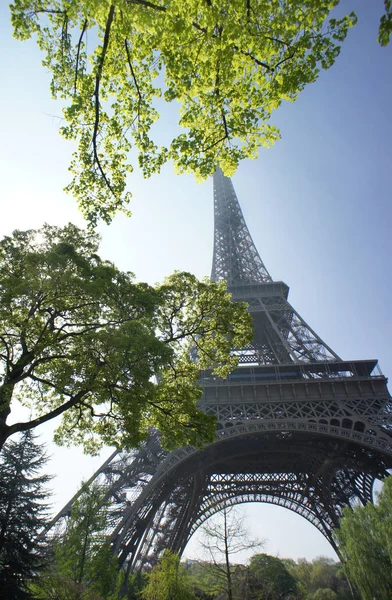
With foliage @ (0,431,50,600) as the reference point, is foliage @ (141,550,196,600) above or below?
below

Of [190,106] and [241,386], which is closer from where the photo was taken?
[190,106]

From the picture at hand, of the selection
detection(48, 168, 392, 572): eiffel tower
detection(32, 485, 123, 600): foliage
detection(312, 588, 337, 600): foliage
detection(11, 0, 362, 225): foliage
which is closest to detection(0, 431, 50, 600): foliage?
detection(32, 485, 123, 600): foliage

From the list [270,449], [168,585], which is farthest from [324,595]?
[168,585]

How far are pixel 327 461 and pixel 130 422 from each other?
2107 cm

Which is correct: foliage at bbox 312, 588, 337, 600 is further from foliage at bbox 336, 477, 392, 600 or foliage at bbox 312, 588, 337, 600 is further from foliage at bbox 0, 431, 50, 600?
foliage at bbox 0, 431, 50, 600

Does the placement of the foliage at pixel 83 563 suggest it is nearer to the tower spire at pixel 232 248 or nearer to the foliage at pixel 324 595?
the tower spire at pixel 232 248

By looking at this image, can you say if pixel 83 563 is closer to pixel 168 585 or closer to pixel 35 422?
pixel 168 585

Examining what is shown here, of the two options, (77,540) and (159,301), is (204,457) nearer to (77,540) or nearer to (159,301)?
(77,540)

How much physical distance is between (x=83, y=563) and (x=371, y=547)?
14.8 metres

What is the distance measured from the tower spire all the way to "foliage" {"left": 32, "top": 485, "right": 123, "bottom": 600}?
77.9ft

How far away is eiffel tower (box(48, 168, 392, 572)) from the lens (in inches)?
741

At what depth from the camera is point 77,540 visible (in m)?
13.0

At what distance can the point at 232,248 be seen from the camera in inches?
1629

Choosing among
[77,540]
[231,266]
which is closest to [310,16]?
[77,540]
